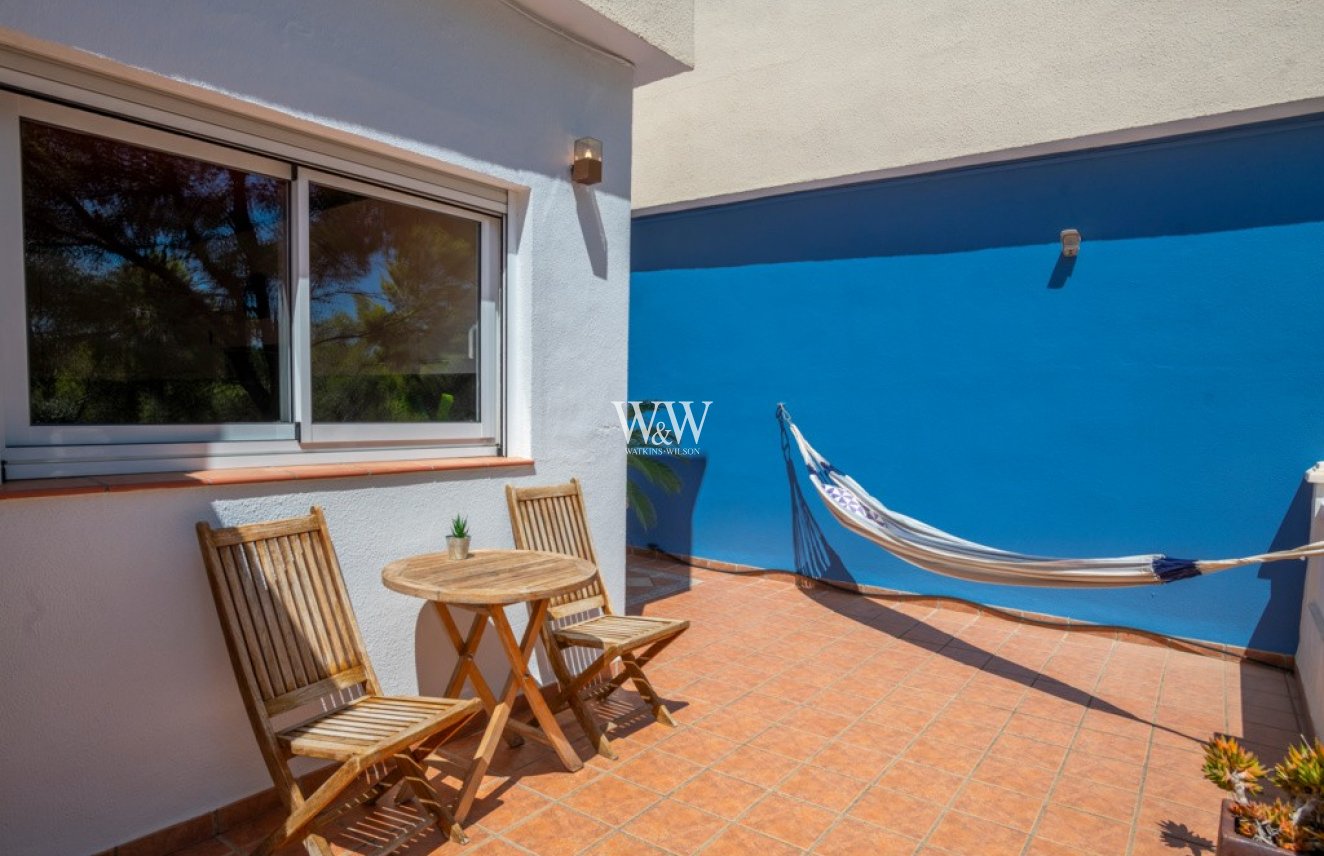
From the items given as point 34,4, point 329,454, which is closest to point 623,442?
point 329,454

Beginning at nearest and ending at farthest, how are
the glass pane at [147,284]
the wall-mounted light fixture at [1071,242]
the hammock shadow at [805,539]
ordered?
1. the glass pane at [147,284]
2. the wall-mounted light fixture at [1071,242]
3. the hammock shadow at [805,539]

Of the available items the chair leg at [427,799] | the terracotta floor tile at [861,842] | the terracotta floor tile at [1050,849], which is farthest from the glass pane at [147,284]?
the terracotta floor tile at [1050,849]

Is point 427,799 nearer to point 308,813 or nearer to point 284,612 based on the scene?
point 308,813

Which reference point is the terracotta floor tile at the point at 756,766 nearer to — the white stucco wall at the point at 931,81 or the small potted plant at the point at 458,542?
the small potted plant at the point at 458,542

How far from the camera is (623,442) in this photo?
4012 millimetres

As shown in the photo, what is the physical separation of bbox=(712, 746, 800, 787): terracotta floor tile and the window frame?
5.52 ft

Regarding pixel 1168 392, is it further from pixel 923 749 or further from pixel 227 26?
pixel 227 26

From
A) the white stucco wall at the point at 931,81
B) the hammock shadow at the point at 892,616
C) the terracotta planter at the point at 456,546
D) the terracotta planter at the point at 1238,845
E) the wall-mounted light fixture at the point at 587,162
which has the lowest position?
the hammock shadow at the point at 892,616

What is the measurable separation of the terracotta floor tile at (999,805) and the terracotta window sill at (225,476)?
2225 mm

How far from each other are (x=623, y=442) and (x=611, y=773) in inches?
66.1

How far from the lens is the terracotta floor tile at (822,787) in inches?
106

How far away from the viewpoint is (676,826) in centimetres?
249

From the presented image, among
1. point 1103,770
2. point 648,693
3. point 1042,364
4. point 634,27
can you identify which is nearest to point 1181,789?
point 1103,770

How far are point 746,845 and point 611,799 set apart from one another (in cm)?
51
